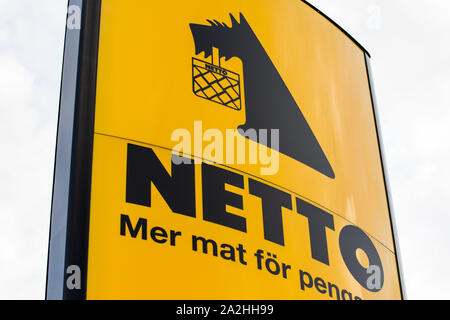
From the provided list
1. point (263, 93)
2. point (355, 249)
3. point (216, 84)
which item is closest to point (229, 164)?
point (216, 84)

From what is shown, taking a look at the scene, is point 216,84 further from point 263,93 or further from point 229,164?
point 229,164

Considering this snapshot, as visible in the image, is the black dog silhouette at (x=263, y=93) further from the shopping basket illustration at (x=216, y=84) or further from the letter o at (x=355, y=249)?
the letter o at (x=355, y=249)

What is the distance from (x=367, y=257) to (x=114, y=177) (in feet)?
6.83

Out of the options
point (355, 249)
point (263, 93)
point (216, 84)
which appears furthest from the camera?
point (263, 93)

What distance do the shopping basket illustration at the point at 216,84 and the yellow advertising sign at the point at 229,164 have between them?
0.03ft

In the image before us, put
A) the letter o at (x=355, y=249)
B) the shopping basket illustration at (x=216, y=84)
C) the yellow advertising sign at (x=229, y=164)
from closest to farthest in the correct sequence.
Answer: the yellow advertising sign at (x=229, y=164) → the shopping basket illustration at (x=216, y=84) → the letter o at (x=355, y=249)

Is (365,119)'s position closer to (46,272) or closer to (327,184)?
(327,184)

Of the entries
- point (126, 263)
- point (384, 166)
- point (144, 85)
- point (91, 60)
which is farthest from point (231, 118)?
point (384, 166)

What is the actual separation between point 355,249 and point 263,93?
129cm

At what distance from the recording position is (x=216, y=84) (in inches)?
193

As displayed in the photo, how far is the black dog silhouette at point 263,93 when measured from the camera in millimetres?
5078

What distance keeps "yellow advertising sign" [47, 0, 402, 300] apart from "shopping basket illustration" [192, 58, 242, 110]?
1 centimetres

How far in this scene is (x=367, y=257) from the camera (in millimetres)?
5242

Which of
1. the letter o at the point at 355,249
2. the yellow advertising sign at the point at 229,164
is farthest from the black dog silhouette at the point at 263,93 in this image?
the letter o at the point at 355,249
